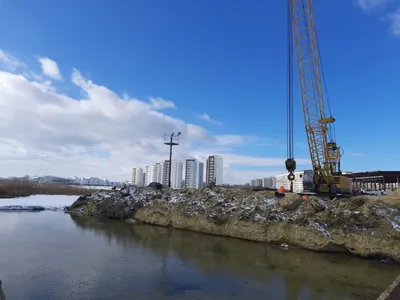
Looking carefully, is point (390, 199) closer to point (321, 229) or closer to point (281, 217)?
point (321, 229)

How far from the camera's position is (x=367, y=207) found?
48.6ft

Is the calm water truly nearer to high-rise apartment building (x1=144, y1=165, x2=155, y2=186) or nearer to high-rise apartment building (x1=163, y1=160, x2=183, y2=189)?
high-rise apartment building (x1=163, y1=160, x2=183, y2=189)

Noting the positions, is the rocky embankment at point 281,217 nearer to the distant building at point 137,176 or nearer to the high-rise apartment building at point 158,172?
the high-rise apartment building at point 158,172

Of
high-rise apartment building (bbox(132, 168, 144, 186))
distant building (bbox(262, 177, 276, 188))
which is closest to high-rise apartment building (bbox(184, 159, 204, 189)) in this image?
high-rise apartment building (bbox(132, 168, 144, 186))

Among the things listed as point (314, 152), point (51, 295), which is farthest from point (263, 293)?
point (314, 152)

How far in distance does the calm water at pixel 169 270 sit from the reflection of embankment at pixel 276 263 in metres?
0.03

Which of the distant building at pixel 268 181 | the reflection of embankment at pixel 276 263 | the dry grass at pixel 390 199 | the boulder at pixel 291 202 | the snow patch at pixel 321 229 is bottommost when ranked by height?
the reflection of embankment at pixel 276 263

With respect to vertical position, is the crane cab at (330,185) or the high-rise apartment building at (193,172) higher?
the high-rise apartment building at (193,172)

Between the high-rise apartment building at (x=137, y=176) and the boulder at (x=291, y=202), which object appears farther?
the high-rise apartment building at (x=137, y=176)

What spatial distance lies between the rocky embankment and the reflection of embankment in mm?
896

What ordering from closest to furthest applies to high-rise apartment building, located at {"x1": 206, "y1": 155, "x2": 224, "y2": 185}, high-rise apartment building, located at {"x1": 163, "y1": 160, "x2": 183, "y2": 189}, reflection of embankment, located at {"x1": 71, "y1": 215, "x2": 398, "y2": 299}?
1. reflection of embankment, located at {"x1": 71, "y1": 215, "x2": 398, "y2": 299}
2. high-rise apartment building, located at {"x1": 206, "y1": 155, "x2": 224, "y2": 185}
3. high-rise apartment building, located at {"x1": 163, "y1": 160, "x2": 183, "y2": 189}

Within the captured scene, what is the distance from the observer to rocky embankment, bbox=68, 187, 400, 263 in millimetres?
13492

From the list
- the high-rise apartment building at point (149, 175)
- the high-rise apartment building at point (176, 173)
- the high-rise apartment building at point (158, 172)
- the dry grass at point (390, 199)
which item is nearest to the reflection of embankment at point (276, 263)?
the dry grass at point (390, 199)

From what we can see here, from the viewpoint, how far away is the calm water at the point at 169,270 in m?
7.55
